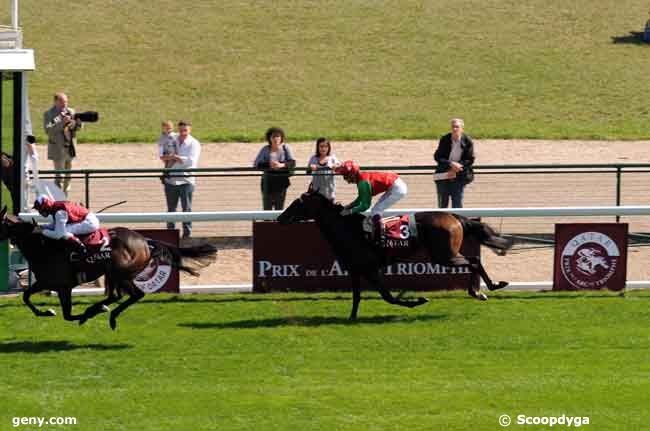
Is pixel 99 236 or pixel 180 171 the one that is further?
A: pixel 180 171

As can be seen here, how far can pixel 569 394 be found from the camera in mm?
12812

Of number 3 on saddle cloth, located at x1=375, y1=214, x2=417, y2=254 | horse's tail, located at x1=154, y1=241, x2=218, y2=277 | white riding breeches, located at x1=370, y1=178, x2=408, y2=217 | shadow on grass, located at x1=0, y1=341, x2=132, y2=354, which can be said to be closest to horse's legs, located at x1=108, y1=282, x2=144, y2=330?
shadow on grass, located at x1=0, y1=341, x2=132, y2=354

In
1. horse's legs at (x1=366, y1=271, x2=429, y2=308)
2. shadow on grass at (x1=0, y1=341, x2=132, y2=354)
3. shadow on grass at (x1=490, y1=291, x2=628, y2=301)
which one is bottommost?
shadow on grass at (x1=0, y1=341, x2=132, y2=354)

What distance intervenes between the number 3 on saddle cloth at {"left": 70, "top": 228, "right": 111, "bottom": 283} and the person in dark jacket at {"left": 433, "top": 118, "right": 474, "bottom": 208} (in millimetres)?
5415

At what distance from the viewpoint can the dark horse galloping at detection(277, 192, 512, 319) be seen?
1570cm

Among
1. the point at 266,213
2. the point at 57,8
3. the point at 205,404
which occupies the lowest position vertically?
the point at 205,404

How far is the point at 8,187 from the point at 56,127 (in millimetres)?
4264

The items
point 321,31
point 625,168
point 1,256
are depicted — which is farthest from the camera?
point 321,31

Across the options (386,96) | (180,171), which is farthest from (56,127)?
(386,96)

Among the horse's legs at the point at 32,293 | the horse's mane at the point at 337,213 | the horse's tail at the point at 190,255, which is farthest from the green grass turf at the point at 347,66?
the horse's legs at the point at 32,293

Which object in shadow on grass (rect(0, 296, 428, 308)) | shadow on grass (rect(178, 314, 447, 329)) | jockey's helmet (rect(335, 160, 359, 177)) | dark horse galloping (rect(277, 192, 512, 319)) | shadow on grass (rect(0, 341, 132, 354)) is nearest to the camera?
shadow on grass (rect(0, 341, 132, 354))

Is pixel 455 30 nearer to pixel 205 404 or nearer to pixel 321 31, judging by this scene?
pixel 321 31

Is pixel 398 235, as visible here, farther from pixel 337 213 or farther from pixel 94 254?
pixel 94 254

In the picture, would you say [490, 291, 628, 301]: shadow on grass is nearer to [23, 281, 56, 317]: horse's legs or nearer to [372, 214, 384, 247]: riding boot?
[372, 214, 384, 247]: riding boot
